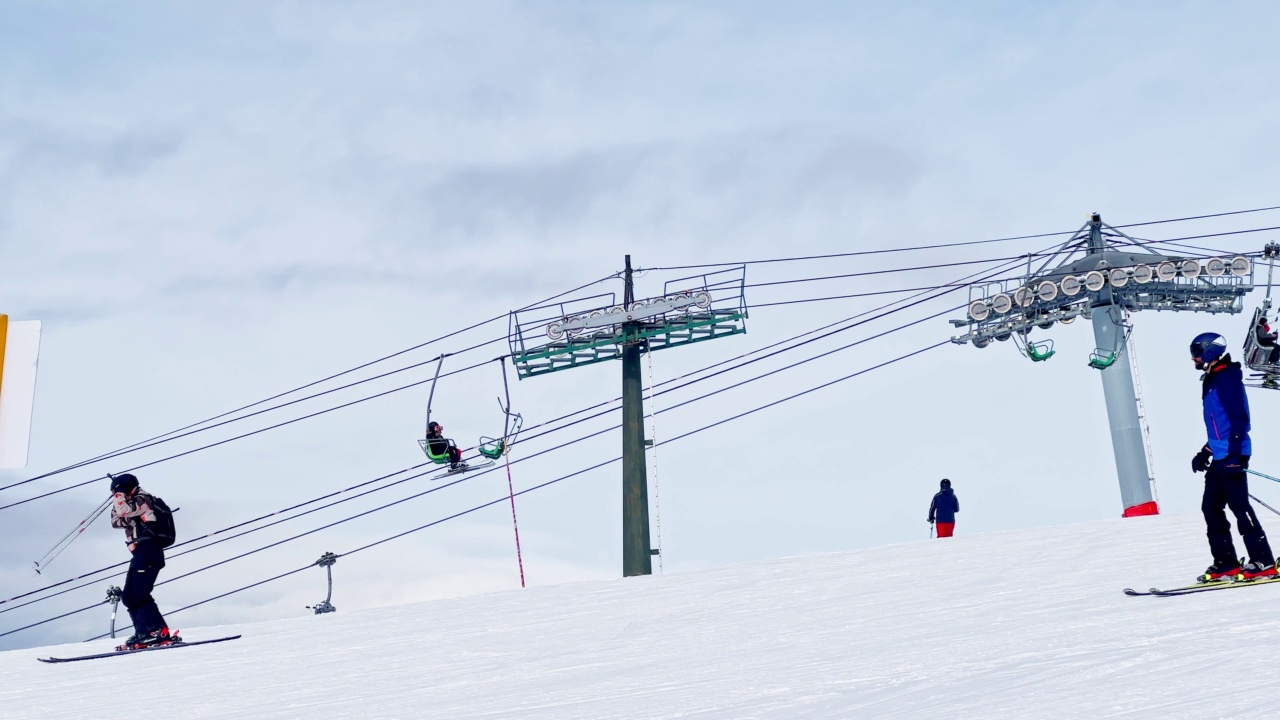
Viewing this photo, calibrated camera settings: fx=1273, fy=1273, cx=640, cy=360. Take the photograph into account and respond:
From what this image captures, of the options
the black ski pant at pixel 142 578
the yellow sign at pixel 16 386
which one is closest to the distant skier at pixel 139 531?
the black ski pant at pixel 142 578

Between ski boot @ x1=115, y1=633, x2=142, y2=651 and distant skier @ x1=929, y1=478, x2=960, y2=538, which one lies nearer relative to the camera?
ski boot @ x1=115, y1=633, x2=142, y2=651

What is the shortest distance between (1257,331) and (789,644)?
54.5ft

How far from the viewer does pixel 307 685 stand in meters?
11.4

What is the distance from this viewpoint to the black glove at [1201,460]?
10.7m

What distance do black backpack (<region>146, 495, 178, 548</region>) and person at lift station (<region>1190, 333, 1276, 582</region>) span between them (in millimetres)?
11169

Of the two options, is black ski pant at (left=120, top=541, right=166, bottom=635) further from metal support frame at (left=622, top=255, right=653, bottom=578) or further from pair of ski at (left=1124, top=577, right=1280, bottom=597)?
metal support frame at (left=622, top=255, right=653, bottom=578)

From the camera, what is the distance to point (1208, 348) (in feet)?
34.1

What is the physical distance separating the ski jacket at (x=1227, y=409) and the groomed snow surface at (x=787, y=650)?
3.91ft

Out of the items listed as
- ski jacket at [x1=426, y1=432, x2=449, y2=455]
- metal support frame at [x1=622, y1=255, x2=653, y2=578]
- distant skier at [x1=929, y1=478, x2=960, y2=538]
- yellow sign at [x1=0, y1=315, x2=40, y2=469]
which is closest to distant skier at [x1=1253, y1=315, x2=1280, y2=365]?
distant skier at [x1=929, y1=478, x2=960, y2=538]

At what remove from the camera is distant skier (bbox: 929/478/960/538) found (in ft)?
83.1

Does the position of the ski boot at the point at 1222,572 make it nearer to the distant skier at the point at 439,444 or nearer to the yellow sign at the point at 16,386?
the yellow sign at the point at 16,386

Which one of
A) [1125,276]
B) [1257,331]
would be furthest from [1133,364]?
[1257,331]

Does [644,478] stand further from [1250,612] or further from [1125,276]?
[1250,612]

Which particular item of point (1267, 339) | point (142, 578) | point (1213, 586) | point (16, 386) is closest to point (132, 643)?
point (142, 578)
